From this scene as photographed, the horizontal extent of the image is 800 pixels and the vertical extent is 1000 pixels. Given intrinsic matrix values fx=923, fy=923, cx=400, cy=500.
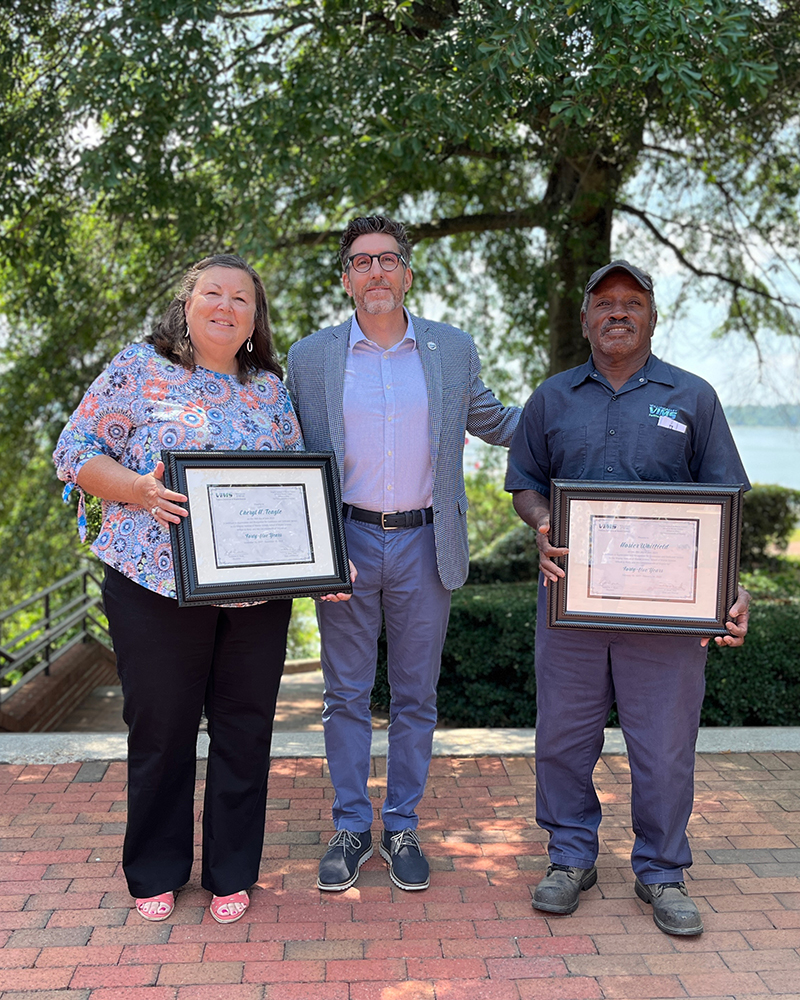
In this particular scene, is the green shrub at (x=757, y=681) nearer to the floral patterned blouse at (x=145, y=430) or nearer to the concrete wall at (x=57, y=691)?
the floral patterned blouse at (x=145, y=430)

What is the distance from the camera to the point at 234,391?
312 cm

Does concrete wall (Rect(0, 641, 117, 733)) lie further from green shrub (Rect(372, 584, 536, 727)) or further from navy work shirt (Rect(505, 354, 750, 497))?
navy work shirt (Rect(505, 354, 750, 497))

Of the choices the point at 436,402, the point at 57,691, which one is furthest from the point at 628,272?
the point at 57,691

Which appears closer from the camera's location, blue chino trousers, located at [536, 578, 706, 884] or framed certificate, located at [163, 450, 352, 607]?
framed certificate, located at [163, 450, 352, 607]

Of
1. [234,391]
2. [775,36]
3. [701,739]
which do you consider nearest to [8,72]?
[234,391]

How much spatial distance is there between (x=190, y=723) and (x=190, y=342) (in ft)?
Answer: 4.18

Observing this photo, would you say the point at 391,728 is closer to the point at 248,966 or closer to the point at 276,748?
the point at 248,966

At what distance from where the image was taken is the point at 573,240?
7809mm

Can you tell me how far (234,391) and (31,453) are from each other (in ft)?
22.9

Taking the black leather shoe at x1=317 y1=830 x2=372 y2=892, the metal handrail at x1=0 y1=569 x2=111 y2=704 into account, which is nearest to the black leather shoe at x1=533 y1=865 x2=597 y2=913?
the black leather shoe at x1=317 y1=830 x2=372 y2=892

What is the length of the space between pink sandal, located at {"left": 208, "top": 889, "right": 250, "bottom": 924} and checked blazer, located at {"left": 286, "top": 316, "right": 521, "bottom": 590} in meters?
1.30

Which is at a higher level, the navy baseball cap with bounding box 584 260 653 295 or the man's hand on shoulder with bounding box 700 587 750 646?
the navy baseball cap with bounding box 584 260 653 295

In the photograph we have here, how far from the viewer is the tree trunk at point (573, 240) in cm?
783

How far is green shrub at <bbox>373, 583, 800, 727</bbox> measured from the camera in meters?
5.71
